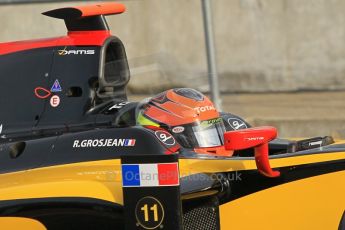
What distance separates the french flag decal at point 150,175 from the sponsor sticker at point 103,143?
390mm

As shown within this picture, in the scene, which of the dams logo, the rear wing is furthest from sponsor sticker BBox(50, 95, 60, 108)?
the rear wing

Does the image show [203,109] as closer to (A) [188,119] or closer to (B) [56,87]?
(A) [188,119]

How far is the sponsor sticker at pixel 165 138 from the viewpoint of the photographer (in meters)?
4.16

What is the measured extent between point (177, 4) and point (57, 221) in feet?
18.6

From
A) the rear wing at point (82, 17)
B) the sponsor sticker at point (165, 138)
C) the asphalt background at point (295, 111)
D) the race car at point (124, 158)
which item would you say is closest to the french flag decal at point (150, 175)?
the race car at point (124, 158)

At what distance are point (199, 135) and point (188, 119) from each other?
4.2 inches

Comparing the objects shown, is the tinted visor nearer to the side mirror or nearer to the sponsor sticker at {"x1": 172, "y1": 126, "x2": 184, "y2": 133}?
the sponsor sticker at {"x1": 172, "y1": 126, "x2": 184, "y2": 133}

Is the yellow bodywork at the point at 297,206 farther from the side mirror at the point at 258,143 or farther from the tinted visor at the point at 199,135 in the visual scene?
the tinted visor at the point at 199,135

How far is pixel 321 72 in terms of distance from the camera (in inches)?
352

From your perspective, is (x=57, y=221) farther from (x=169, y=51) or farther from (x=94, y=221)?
(x=169, y=51)

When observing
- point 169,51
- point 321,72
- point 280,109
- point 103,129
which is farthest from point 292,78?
point 103,129

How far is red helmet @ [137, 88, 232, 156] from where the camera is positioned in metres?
4.32

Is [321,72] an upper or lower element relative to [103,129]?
lower

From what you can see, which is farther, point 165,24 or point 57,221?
point 165,24
